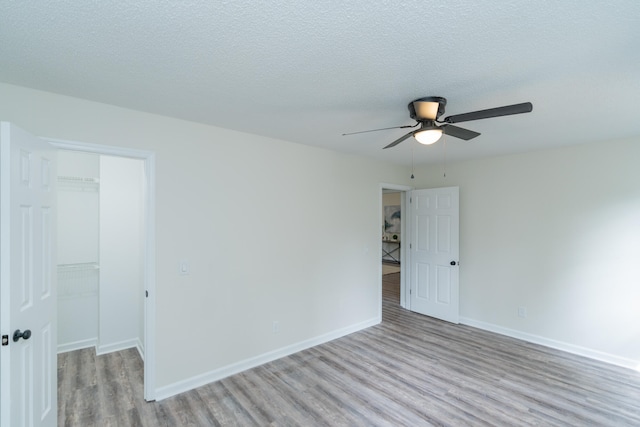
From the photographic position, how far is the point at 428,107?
214cm

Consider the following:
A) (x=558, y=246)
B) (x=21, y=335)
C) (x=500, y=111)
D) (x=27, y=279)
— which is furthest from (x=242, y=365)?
(x=558, y=246)

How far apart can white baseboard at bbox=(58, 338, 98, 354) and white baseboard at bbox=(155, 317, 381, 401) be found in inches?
68.2

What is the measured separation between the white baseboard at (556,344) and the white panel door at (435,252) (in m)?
0.33

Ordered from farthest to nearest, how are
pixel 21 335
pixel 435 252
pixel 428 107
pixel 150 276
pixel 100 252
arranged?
pixel 435 252
pixel 100 252
pixel 150 276
pixel 428 107
pixel 21 335

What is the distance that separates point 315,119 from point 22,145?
6.64 feet

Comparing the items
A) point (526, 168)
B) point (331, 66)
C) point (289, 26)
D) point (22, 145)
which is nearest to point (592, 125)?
point (526, 168)

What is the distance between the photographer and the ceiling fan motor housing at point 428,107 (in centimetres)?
213

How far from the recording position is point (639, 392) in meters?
2.73

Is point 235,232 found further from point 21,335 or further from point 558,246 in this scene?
point 558,246

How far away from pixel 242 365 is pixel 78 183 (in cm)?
297

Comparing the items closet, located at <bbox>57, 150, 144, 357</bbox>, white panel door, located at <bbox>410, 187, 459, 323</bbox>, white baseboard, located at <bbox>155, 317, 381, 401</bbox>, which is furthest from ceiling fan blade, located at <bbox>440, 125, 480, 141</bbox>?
closet, located at <bbox>57, 150, 144, 357</bbox>

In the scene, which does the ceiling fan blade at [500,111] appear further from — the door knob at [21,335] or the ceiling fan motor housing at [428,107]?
the door knob at [21,335]

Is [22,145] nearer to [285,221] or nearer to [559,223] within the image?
[285,221]

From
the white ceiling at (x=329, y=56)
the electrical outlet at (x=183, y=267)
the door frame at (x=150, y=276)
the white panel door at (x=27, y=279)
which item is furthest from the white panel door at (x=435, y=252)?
the white panel door at (x=27, y=279)
